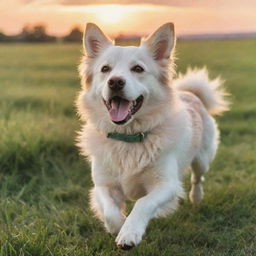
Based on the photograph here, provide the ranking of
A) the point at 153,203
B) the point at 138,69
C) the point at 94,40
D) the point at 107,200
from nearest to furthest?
the point at 153,203, the point at 107,200, the point at 138,69, the point at 94,40

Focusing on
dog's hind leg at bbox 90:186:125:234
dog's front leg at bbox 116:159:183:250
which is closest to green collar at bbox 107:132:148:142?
dog's front leg at bbox 116:159:183:250

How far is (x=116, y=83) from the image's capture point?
3715 millimetres

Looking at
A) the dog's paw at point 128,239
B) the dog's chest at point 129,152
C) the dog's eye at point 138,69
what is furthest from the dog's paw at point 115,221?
the dog's eye at point 138,69

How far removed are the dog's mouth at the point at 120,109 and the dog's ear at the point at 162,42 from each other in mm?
577

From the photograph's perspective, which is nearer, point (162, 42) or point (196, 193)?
point (162, 42)

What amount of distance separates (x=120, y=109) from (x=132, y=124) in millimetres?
295

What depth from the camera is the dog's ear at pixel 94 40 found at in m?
4.28

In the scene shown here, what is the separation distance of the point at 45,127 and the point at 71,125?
49 centimetres

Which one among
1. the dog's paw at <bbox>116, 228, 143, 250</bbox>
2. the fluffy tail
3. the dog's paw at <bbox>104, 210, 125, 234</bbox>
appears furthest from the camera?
the fluffy tail

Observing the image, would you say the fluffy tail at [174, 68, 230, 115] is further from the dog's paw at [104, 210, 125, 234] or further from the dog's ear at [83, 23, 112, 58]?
the dog's paw at [104, 210, 125, 234]

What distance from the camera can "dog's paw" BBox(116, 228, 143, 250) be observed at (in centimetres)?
322

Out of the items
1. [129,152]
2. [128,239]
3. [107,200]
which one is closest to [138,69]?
[129,152]

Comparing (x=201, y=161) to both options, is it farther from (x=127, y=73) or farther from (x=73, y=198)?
(x=127, y=73)

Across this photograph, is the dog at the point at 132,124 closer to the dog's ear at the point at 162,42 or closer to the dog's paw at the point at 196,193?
A: the dog's ear at the point at 162,42
